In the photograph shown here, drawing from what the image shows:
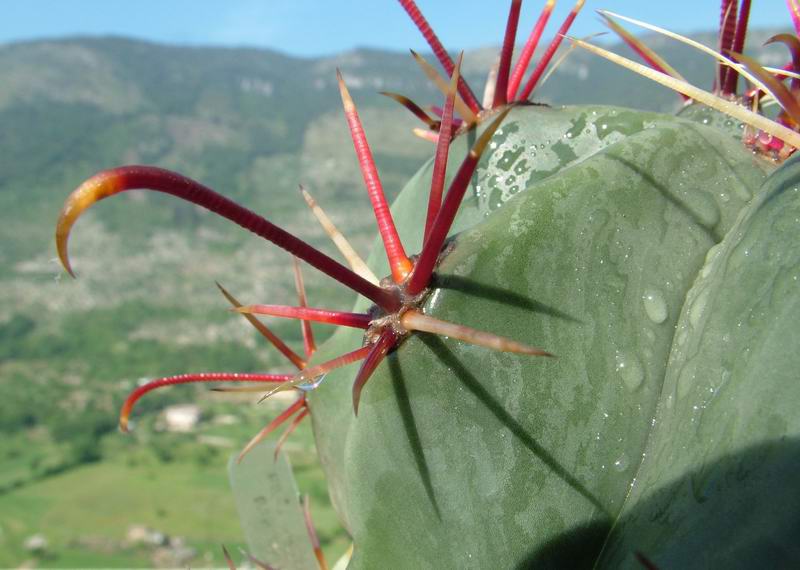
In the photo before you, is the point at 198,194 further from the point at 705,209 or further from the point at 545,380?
the point at 705,209

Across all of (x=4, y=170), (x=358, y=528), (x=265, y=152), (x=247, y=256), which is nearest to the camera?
(x=358, y=528)

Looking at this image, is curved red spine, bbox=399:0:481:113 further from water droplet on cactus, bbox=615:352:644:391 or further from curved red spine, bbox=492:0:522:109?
water droplet on cactus, bbox=615:352:644:391

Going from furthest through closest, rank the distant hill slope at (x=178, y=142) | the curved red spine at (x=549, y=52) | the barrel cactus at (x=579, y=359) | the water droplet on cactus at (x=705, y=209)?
the distant hill slope at (x=178, y=142) → the curved red spine at (x=549, y=52) → the water droplet on cactus at (x=705, y=209) → the barrel cactus at (x=579, y=359)

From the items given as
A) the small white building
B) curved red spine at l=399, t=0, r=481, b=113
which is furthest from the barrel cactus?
the small white building

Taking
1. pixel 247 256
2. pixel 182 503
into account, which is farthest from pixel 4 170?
pixel 182 503

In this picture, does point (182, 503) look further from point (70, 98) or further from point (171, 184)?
point (70, 98)

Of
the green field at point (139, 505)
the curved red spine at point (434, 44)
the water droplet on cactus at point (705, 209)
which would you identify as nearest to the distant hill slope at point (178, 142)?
the green field at point (139, 505)

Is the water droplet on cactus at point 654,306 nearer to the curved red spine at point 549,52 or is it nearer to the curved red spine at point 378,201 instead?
the curved red spine at point 378,201
